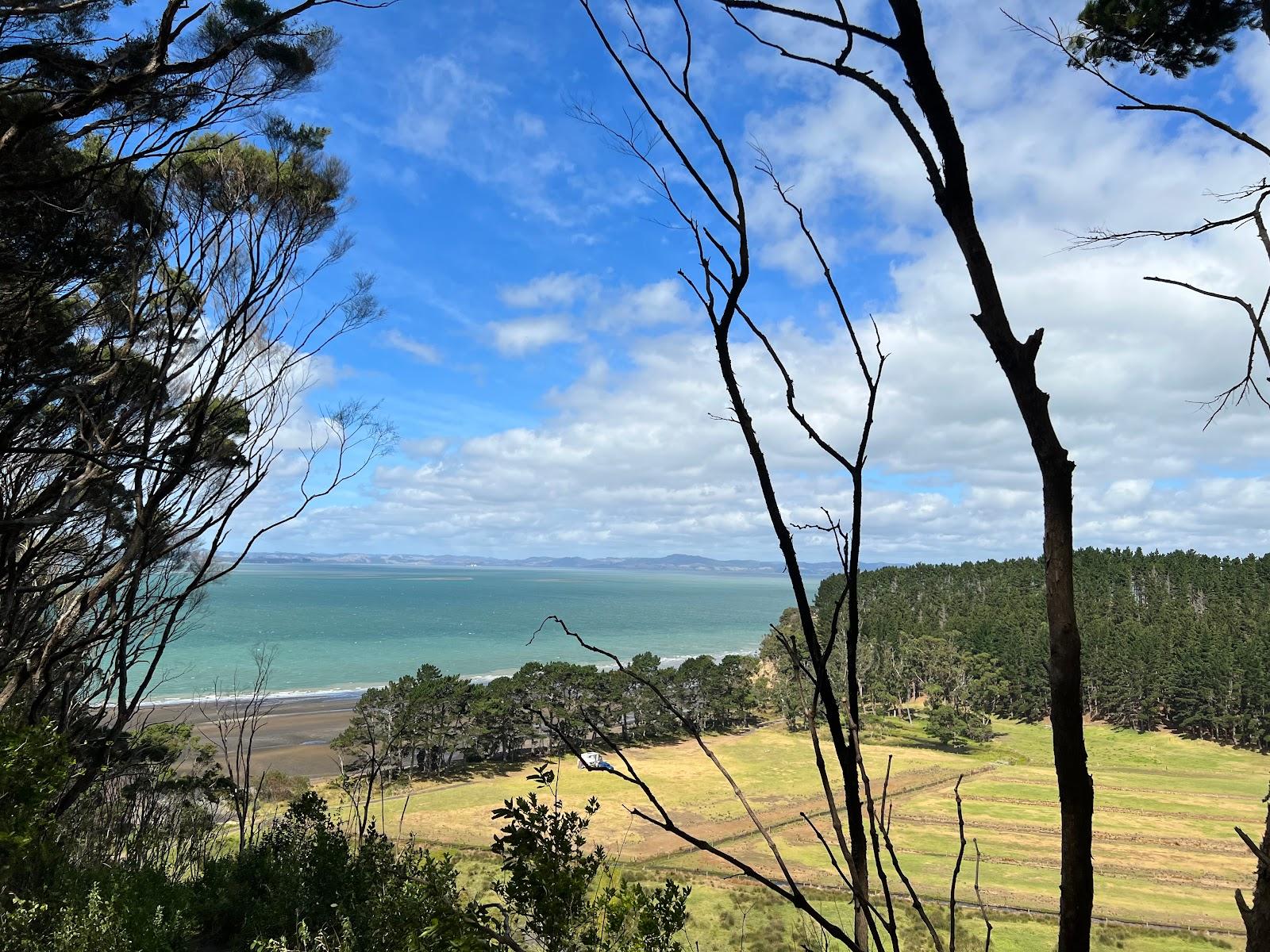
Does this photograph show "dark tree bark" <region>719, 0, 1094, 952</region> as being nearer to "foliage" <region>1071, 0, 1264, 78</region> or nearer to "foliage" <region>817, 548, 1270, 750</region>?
"foliage" <region>1071, 0, 1264, 78</region>

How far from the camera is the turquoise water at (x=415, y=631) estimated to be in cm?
4925

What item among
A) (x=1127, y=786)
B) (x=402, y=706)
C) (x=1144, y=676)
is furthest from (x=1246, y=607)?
(x=402, y=706)

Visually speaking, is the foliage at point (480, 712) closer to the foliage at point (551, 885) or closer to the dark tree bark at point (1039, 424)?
the foliage at point (551, 885)

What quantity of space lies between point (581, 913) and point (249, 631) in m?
76.6

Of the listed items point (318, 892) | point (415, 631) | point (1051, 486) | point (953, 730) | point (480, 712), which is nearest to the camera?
point (1051, 486)

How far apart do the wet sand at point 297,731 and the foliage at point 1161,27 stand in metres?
26.9

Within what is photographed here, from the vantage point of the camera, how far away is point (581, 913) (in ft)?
9.51

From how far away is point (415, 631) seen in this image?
75.6m

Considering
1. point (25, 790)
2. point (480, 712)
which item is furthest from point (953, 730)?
point (25, 790)

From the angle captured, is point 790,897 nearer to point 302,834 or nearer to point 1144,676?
point 302,834

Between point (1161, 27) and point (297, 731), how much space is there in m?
37.8

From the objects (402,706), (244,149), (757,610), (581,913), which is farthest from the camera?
(757,610)

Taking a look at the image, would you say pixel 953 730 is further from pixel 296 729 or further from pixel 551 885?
pixel 551 885

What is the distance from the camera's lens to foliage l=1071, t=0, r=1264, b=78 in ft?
9.87
